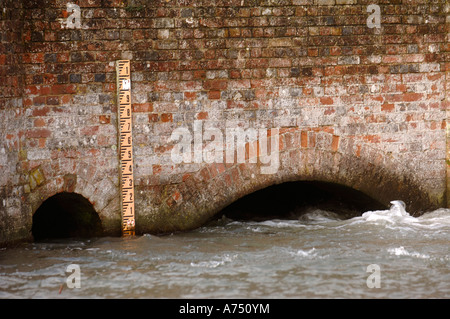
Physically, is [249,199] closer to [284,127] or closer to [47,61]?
[284,127]

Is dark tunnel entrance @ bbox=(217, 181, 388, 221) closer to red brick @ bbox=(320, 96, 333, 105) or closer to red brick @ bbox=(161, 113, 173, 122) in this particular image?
red brick @ bbox=(320, 96, 333, 105)

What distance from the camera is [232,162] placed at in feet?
22.3

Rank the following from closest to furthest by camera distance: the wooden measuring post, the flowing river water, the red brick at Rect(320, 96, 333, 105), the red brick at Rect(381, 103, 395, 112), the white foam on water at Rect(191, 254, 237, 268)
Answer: the flowing river water
the white foam on water at Rect(191, 254, 237, 268)
the wooden measuring post
the red brick at Rect(320, 96, 333, 105)
the red brick at Rect(381, 103, 395, 112)

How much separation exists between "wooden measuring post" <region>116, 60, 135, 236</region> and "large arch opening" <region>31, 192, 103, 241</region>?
0.29 metres

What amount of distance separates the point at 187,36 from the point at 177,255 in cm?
220

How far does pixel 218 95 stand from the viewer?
6.76m

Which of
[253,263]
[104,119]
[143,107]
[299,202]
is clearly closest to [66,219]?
[104,119]

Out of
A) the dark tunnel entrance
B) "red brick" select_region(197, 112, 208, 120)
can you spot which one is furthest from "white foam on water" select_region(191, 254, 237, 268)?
the dark tunnel entrance

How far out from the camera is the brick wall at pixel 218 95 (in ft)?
21.0

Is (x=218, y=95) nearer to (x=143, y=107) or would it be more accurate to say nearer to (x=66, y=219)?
(x=143, y=107)

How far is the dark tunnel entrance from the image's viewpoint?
25.2ft

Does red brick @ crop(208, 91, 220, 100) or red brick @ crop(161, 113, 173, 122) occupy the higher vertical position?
red brick @ crop(208, 91, 220, 100)

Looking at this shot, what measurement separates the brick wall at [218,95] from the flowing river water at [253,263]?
41 cm
